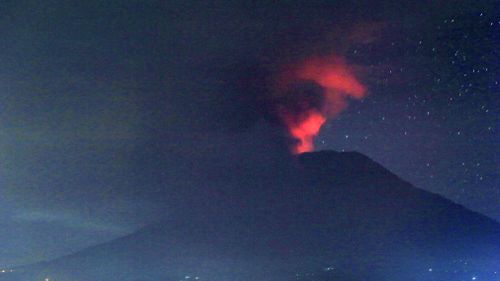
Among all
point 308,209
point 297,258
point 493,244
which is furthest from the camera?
point 308,209

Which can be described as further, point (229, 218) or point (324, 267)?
point (229, 218)

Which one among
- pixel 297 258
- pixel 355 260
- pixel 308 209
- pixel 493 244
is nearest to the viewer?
pixel 493 244

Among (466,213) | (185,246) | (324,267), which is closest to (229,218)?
(185,246)

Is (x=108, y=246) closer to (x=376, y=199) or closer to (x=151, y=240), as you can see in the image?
(x=151, y=240)

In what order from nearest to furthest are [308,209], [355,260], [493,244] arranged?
[493,244] → [355,260] → [308,209]

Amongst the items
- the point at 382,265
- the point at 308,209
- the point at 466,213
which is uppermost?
the point at 308,209

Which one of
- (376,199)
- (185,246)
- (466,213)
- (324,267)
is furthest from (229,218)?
(466,213)

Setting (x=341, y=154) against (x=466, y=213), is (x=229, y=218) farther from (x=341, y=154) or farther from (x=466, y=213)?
(x=466, y=213)

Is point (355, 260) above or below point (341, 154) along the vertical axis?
below

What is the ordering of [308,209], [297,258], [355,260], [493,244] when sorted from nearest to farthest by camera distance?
[493,244] → [355,260] → [297,258] → [308,209]
